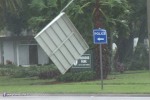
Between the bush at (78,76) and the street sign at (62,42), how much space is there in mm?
2327

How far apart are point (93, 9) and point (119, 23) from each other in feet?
7.88

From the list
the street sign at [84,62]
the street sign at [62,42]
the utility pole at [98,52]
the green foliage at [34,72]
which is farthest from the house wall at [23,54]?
the street sign at [62,42]

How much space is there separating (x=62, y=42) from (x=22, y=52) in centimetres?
2723

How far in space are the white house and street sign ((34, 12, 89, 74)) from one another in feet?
84.3

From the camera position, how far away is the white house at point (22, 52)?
52.8 m

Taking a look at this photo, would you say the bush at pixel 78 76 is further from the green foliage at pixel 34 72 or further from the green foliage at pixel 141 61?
the green foliage at pixel 141 61

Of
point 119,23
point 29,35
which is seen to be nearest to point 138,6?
→ point 119,23

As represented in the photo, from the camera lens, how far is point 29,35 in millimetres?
51812

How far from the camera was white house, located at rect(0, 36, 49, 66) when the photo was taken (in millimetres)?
52781

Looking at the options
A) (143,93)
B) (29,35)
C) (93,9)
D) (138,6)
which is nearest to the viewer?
(143,93)

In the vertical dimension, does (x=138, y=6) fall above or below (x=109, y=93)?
above

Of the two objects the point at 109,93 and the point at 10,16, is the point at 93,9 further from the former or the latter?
the point at 10,16

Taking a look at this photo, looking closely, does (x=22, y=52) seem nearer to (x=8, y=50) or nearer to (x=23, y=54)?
(x=23, y=54)

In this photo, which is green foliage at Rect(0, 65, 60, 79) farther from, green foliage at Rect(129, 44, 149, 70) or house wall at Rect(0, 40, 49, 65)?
house wall at Rect(0, 40, 49, 65)
